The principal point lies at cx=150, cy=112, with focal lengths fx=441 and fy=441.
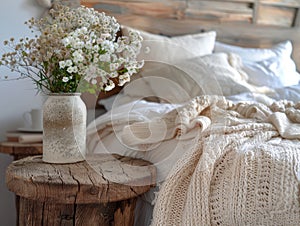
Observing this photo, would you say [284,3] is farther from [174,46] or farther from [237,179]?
[237,179]

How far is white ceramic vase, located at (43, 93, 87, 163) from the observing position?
1.54 meters

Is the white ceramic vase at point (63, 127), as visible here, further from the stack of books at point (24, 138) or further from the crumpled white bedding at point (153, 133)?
the stack of books at point (24, 138)

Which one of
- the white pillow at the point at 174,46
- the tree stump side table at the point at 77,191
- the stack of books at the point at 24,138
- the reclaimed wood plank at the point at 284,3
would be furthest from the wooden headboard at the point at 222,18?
the tree stump side table at the point at 77,191

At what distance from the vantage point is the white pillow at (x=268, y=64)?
8.57ft

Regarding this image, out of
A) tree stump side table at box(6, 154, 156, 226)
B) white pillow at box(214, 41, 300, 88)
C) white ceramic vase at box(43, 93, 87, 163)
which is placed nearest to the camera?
tree stump side table at box(6, 154, 156, 226)

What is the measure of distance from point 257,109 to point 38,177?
2.77ft

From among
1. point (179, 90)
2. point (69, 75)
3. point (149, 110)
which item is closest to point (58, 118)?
point (69, 75)

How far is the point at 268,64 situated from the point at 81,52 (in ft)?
5.19

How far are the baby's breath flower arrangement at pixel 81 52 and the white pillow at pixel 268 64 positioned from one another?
1.23 m

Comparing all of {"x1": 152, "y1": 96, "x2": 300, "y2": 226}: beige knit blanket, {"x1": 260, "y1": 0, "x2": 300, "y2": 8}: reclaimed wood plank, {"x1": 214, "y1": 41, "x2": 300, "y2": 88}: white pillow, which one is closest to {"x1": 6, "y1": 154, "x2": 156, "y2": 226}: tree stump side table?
{"x1": 152, "y1": 96, "x2": 300, "y2": 226}: beige knit blanket

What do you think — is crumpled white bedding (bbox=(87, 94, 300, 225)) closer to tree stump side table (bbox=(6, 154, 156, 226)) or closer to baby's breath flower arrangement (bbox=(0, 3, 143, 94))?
tree stump side table (bbox=(6, 154, 156, 226))

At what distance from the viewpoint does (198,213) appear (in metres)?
1.27

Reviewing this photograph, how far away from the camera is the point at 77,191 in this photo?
4.53 ft

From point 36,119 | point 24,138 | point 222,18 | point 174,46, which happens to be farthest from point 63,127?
point 222,18
